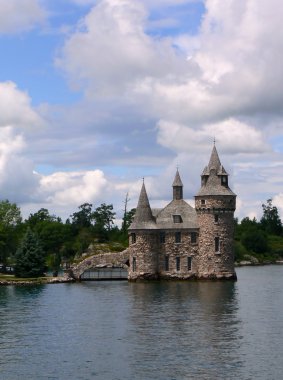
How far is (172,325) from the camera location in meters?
48.0

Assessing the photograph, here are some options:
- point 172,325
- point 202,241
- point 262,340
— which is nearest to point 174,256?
point 202,241

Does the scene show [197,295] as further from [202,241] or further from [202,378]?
[202,378]

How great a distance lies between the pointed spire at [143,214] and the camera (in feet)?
278

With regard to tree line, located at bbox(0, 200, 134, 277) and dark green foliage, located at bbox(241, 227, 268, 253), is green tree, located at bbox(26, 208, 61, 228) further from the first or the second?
dark green foliage, located at bbox(241, 227, 268, 253)

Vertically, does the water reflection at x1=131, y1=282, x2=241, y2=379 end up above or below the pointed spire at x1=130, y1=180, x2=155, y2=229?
below

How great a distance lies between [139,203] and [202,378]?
53090 millimetres

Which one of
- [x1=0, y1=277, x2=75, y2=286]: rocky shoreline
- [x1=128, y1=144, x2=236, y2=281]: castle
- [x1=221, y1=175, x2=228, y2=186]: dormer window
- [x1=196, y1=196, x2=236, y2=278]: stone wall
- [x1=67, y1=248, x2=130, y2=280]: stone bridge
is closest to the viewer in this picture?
[x1=196, y1=196, x2=236, y2=278]: stone wall

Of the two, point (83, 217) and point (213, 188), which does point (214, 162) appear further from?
point (83, 217)

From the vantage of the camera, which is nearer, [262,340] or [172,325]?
[262,340]

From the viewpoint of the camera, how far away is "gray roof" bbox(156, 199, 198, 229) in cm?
8512

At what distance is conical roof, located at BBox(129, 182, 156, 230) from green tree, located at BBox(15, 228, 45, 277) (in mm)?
14404

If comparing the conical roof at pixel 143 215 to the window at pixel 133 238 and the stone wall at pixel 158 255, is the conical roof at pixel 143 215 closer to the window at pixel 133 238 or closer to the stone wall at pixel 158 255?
the stone wall at pixel 158 255

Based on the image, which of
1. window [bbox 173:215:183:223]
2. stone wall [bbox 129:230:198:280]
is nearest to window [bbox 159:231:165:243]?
stone wall [bbox 129:230:198:280]

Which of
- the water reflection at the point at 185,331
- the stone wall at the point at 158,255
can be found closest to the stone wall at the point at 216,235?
the stone wall at the point at 158,255
